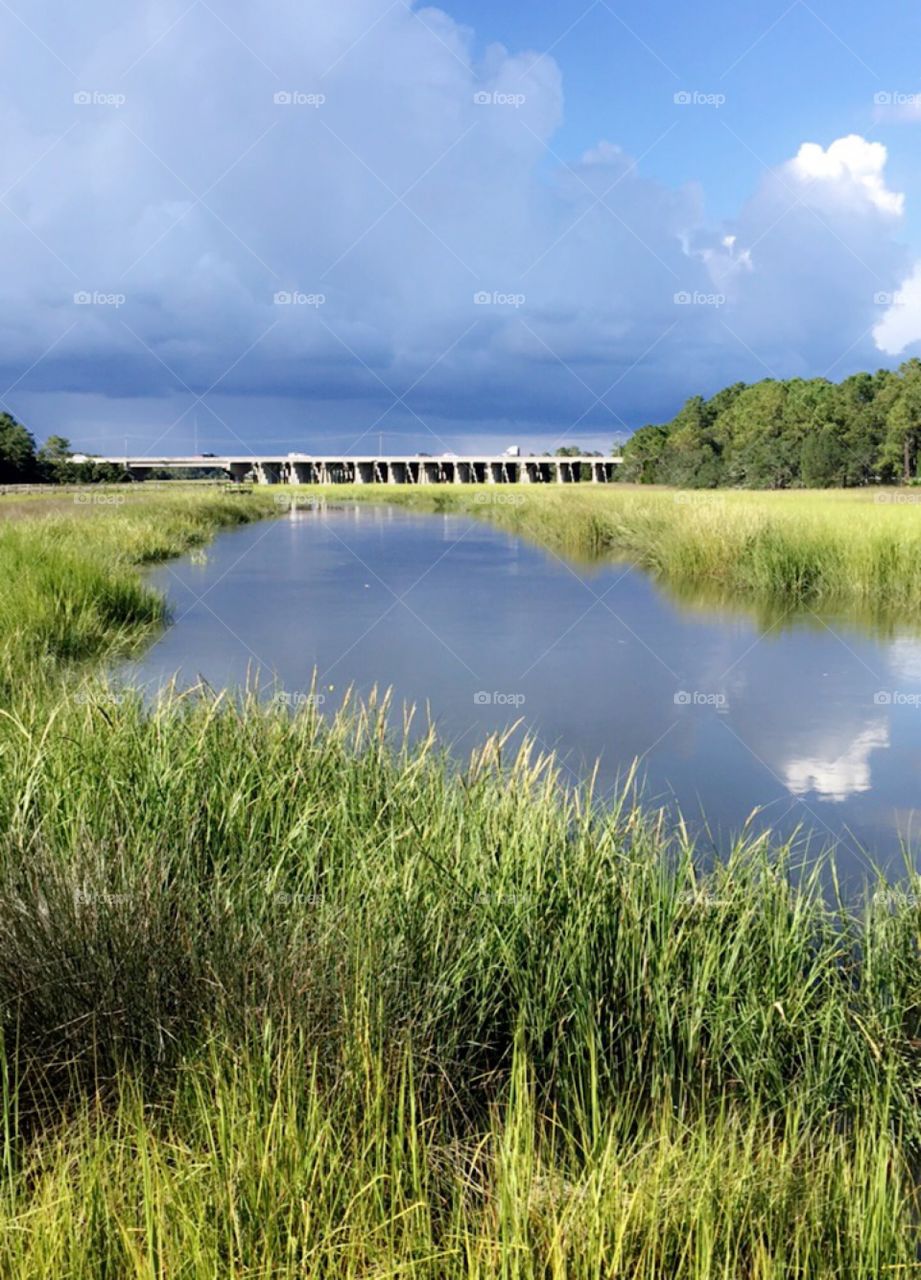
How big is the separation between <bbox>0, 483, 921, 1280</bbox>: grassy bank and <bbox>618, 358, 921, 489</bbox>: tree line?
3034cm

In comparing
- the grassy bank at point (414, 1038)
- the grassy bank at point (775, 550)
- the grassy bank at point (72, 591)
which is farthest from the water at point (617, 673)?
the grassy bank at point (775, 550)

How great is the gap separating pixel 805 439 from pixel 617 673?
27.9 meters

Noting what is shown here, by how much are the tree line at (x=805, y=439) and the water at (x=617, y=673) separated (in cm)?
1875

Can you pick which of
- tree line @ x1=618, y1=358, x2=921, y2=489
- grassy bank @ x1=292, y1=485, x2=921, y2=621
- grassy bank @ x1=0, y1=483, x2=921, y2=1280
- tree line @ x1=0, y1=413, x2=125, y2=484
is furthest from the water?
tree line @ x1=0, y1=413, x2=125, y2=484

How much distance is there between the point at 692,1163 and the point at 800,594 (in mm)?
11742

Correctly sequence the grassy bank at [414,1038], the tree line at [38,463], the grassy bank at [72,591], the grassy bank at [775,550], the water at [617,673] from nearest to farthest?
the grassy bank at [414,1038], the water at [617,673], the grassy bank at [72,591], the grassy bank at [775,550], the tree line at [38,463]

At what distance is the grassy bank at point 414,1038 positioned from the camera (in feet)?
5.80

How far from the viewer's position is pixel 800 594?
13.0m

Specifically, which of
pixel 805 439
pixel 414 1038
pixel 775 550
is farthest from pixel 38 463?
pixel 414 1038

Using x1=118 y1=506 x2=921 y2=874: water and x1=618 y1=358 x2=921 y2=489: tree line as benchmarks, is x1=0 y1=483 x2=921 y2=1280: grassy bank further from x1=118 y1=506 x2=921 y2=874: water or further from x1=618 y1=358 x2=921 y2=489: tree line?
x1=618 y1=358 x2=921 y2=489: tree line

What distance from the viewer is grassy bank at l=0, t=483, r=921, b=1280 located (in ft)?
5.80

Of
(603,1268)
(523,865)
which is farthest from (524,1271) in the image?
(523,865)

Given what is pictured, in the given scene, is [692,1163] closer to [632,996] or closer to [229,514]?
[632,996]

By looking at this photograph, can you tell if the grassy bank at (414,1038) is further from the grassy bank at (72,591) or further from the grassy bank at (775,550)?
the grassy bank at (775,550)
